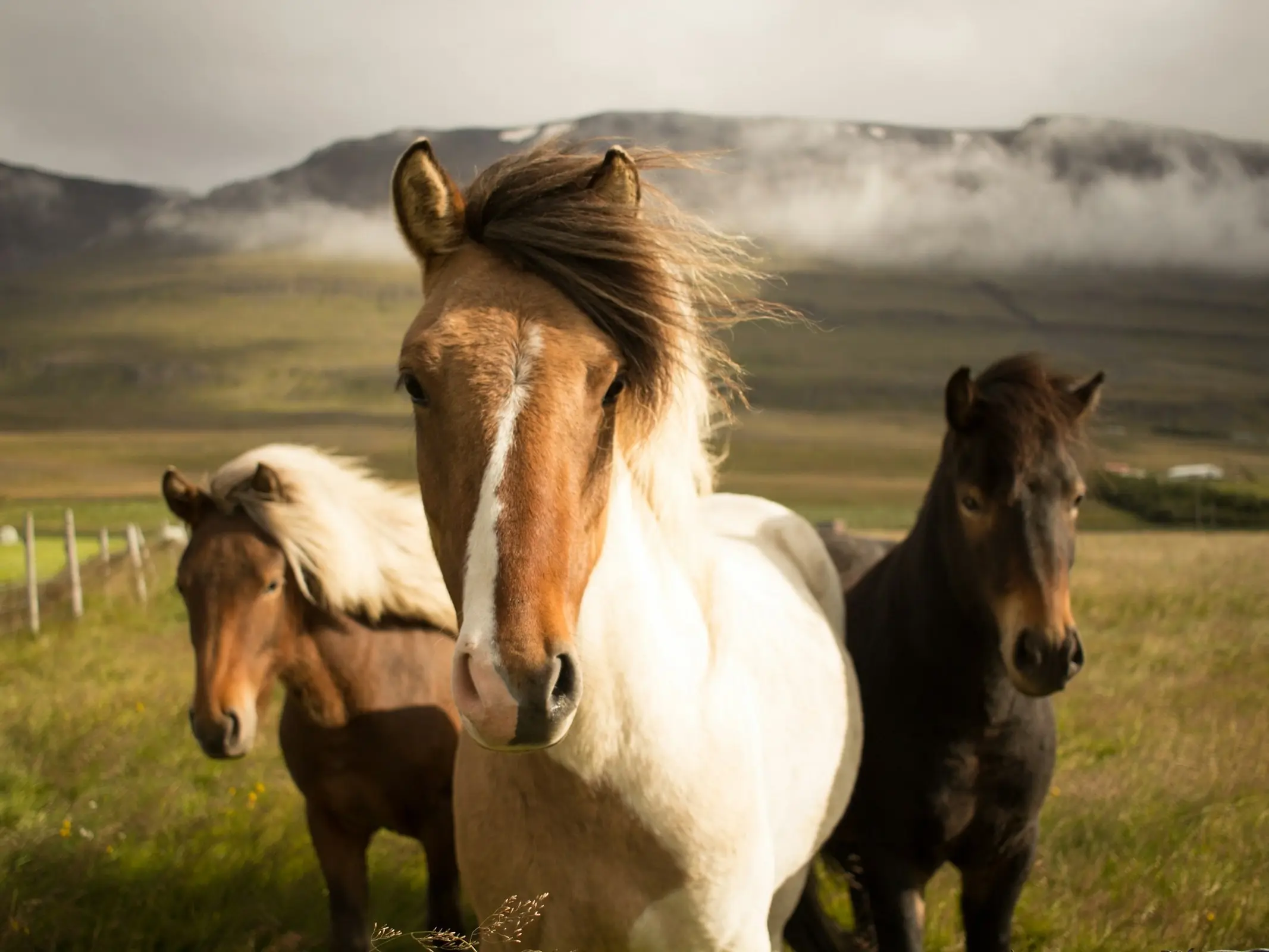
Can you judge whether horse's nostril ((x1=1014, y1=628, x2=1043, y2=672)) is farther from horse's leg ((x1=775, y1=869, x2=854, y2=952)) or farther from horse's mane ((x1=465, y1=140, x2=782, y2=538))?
horse's leg ((x1=775, y1=869, x2=854, y2=952))

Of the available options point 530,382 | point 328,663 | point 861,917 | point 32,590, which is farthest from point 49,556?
point 530,382

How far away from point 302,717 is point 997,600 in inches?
108

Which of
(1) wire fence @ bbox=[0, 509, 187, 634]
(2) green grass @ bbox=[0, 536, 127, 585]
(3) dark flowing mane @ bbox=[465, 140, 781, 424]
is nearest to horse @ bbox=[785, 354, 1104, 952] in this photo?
(3) dark flowing mane @ bbox=[465, 140, 781, 424]

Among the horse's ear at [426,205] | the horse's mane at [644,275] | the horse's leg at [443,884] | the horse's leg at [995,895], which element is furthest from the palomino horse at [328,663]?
the horse's ear at [426,205]

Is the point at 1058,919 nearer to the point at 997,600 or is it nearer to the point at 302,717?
the point at 997,600

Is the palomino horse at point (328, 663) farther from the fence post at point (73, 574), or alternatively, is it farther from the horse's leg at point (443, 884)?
the fence post at point (73, 574)

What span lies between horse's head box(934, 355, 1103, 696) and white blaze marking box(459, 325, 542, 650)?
5.66 feet

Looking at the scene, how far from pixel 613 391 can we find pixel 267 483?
8.55 ft

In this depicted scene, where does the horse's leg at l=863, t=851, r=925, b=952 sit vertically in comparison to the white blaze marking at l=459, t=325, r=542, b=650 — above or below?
below

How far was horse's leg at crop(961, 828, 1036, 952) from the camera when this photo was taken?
10.8 ft

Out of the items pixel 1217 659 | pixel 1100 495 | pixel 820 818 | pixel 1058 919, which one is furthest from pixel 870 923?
pixel 1217 659

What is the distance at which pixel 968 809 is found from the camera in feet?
10.4

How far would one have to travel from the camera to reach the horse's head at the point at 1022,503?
292cm

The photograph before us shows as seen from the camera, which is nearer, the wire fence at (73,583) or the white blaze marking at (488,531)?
the white blaze marking at (488,531)
